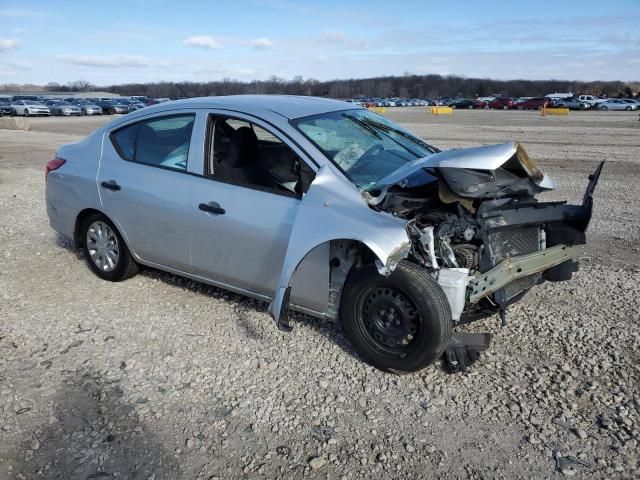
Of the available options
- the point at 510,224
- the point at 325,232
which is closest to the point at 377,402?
the point at 325,232

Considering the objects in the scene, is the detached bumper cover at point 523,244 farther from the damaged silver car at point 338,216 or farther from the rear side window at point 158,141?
the rear side window at point 158,141

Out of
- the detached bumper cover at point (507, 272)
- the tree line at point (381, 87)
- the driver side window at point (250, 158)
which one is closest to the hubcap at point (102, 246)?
the driver side window at point (250, 158)

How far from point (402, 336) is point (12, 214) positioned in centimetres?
735

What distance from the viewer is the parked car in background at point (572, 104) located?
196 ft

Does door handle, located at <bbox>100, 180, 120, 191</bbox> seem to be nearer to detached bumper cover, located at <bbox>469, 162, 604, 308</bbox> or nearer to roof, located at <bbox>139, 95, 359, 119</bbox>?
roof, located at <bbox>139, 95, 359, 119</bbox>

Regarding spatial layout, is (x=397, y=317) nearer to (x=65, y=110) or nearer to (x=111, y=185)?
(x=111, y=185)

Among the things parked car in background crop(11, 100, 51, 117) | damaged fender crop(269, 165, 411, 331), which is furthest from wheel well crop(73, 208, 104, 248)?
parked car in background crop(11, 100, 51, 117)

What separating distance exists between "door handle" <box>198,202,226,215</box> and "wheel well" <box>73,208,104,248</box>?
152 cm

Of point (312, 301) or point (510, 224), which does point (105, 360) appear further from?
point (510, 224)

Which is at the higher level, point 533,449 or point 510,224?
point 510,224

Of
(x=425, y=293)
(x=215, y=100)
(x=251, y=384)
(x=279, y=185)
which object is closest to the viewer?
(x=425, y=293)

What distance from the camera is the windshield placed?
3.98 meters

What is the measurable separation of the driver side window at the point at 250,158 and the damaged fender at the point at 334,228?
0.37 m

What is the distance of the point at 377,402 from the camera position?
3363mm
